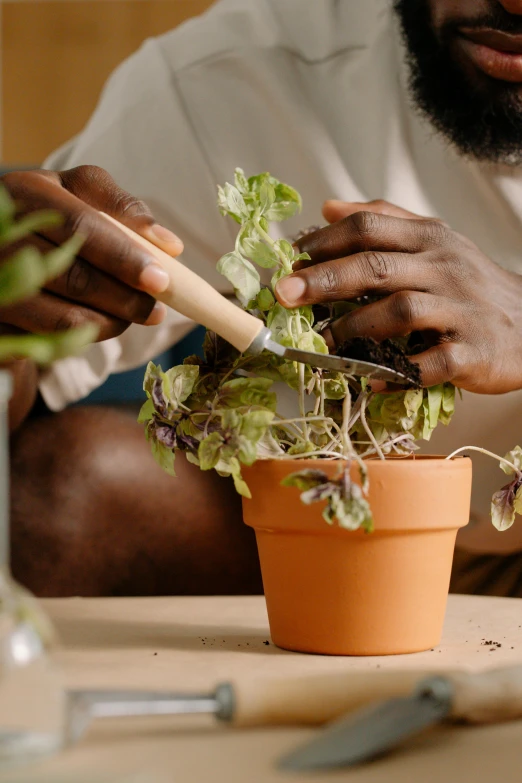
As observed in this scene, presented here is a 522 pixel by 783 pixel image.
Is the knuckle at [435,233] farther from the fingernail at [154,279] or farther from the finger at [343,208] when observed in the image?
the fingernail at [154,279]

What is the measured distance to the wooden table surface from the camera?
34cm

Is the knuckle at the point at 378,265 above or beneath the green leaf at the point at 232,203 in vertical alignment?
beneath

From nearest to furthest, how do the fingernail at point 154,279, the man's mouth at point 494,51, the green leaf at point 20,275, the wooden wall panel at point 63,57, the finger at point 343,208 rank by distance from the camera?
the green leaf at point 20,275 → the fingernail at point 154,279 → the finger at point 343,208 → the man's mouth at point 494,51 → the wooden wall panel at point 63,57

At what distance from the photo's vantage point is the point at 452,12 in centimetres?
100

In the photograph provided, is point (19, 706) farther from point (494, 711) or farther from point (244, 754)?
point (494, 711)

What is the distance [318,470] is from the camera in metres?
0.50

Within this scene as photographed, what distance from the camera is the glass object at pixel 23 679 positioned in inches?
12.6

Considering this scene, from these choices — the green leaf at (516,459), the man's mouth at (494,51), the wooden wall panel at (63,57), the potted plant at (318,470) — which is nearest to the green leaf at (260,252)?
the potted plant at (318,470)

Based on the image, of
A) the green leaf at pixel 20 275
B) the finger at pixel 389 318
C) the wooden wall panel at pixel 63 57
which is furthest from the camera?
the wooden wall panel at pixel 63 57

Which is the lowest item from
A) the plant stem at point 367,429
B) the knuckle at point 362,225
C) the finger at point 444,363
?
the plant stem at point 367,429

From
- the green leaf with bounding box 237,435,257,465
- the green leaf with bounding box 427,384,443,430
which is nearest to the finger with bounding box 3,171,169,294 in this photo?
the green leaf with bounding box 237,435,257,465

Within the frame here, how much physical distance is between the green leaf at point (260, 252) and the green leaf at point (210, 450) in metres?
0.13

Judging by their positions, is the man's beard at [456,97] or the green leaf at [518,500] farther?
the man's beard at [456,97]

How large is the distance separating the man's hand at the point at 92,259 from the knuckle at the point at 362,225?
137 mm
